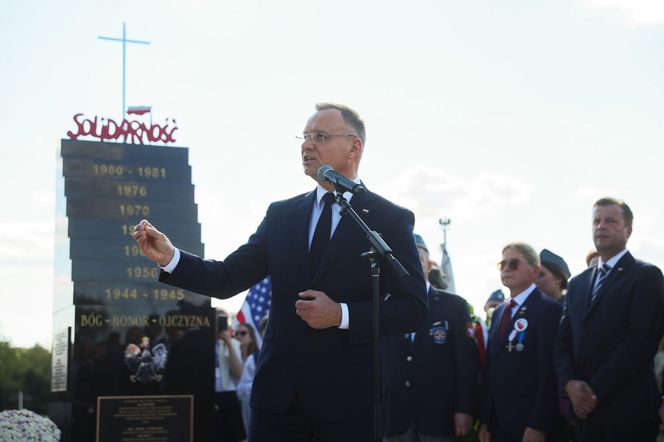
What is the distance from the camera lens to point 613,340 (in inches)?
239

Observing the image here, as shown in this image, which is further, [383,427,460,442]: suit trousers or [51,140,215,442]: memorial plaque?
[51,140,215,442]: memorial plaque

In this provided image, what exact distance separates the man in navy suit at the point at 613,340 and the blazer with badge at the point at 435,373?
3.58 ft

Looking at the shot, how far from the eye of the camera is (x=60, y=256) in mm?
11562

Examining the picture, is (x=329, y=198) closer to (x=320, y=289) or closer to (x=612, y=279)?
(x=320, y=289)

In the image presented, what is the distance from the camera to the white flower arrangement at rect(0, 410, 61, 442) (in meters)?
6.01

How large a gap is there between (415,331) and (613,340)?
216 cm

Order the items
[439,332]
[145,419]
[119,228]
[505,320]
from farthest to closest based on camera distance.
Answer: [119,228] → [145,419] → [439,332] → [505,320]

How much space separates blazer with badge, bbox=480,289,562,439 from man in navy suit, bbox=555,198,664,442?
0.36 metres

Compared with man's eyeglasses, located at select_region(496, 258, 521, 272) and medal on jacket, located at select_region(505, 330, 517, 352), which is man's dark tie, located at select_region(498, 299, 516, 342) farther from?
man's eyeglasses, located at select_region(496, 258, 521, 272)

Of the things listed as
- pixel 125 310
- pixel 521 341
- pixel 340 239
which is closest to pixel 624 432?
pixel 521 341

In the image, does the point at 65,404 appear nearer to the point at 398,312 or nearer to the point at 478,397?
the point at 478,397

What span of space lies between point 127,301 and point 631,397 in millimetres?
7112

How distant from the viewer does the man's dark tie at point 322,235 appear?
13.0ft

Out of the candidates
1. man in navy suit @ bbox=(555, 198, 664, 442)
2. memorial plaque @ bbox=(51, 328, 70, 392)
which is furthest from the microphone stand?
memorial plaque @ bbox=(51, 328, 70, 392)
